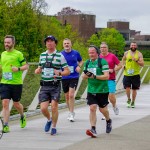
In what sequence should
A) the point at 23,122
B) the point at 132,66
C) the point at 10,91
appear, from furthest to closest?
the point at 132,66
the point at 23,122
the point at 10,91

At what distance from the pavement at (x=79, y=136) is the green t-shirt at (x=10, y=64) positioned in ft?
3.41

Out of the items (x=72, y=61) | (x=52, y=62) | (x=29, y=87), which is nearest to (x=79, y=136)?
(x=52, y=62)

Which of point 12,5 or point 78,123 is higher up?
point 12,5

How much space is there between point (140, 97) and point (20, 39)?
29.0 metres

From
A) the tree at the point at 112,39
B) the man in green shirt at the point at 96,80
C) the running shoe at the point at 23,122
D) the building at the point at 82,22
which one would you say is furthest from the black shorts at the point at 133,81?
the building at the point at 82,22

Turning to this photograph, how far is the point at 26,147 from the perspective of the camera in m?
8.20

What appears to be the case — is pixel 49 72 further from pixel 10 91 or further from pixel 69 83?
pixel 69 83

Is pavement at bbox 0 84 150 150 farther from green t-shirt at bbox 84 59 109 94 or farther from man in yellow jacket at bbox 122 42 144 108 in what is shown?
man in yellow jacket at bbox 122 42 144 108

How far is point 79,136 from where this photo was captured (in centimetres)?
943

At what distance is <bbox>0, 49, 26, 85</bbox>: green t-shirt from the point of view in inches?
389

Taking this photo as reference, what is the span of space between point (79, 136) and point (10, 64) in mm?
A: 1982

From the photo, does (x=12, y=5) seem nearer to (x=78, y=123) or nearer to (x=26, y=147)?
(x=78, y=123)

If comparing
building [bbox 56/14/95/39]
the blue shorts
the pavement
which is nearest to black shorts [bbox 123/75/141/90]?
the pavement

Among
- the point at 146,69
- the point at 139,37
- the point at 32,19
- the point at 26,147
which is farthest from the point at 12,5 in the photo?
the point at 139,37
